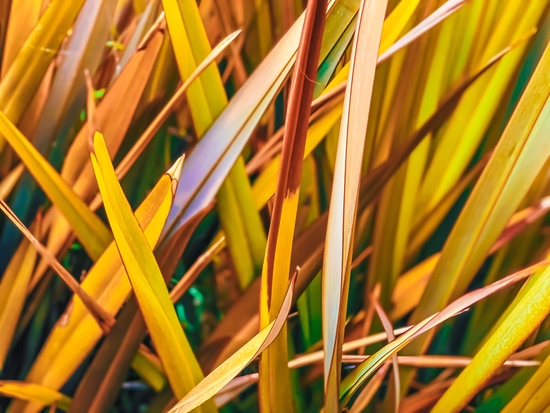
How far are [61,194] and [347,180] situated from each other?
177 mm

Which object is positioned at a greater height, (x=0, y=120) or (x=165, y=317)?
(x=0, y=120)

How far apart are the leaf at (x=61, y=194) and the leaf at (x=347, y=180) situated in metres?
0.15

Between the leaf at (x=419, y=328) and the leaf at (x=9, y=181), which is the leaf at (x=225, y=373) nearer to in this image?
the leaf at (x=419, y=328)

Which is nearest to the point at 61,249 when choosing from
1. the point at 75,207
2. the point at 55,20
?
the point at 75,207

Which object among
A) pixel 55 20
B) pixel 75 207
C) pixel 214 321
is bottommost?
pixel 214 321

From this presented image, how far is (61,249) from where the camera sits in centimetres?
28

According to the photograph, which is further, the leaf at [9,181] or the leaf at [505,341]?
the leaf at [9,181]

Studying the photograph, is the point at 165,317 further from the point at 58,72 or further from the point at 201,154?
the point at 58,72

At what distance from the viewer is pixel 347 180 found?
17 cm

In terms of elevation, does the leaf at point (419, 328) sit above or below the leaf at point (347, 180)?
below

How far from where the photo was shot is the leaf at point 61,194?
0.24m

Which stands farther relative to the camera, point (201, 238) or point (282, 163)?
point (201, 238)

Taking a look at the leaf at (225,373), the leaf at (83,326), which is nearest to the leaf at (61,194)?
the leaf at (83,326)

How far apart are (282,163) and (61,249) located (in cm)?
20
